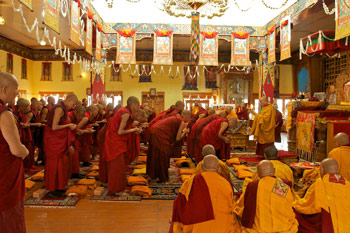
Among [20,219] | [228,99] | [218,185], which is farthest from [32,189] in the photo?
[228,99]

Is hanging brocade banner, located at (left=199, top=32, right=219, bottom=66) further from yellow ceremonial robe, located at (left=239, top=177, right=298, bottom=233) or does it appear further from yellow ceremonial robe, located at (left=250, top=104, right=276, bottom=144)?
yellow ceremonial robe, located at (left=239, top=177, right=298, bottom=233)

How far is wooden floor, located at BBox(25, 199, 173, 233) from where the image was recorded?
10.9 feet

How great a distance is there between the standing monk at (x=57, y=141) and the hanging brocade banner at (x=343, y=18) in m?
5.70

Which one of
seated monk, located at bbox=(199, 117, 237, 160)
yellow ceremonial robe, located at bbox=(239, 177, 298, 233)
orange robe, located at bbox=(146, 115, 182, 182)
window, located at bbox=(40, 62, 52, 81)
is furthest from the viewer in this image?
window, located at bbox=(40, 62, 52, 81)

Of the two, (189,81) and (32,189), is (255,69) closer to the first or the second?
(189,81)

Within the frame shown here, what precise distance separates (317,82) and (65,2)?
1206 cm

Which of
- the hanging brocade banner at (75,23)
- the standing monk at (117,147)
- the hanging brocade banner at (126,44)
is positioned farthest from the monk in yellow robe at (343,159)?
the hanging brocade banner at (126,44)

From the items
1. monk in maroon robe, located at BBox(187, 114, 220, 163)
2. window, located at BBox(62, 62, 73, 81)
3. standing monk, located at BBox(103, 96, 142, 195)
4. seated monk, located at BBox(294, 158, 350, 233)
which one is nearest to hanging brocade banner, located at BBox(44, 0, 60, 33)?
standing monk, located at BBox(103, 96, 142, 195)

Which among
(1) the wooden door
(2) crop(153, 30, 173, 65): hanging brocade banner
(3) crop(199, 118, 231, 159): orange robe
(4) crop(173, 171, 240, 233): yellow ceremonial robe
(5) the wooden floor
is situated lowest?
(5) the wooden floor

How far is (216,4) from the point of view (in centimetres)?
971

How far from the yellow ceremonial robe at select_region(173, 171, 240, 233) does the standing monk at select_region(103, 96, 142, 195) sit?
1761mm

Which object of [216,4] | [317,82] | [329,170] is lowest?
[329,170]

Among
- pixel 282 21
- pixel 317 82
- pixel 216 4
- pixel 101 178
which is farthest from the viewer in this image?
pixel 317 82

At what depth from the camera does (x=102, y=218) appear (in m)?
3.65
